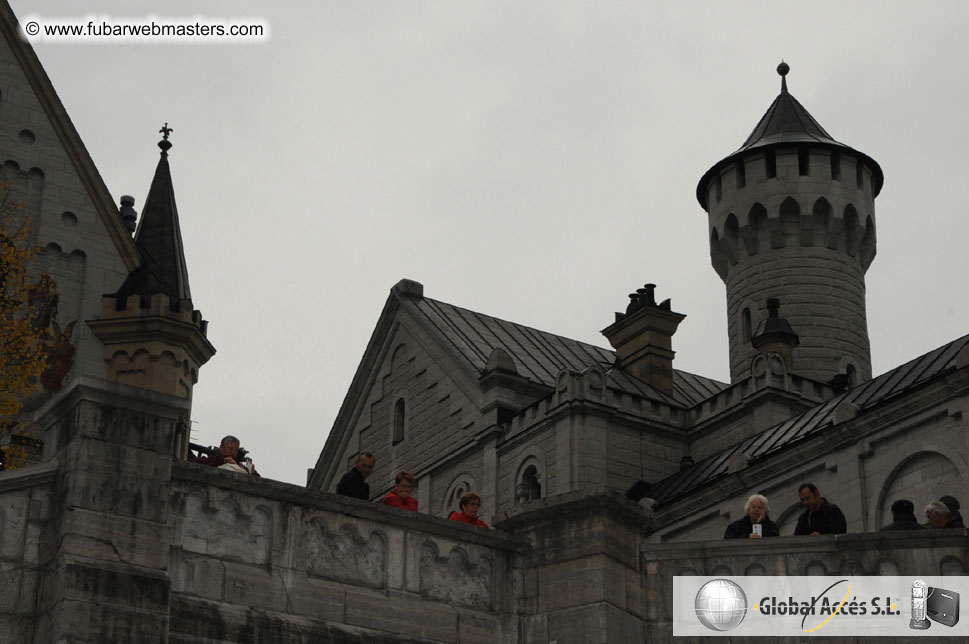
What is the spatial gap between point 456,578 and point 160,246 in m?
25.9

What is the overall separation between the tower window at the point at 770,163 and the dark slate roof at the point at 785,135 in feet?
0.90

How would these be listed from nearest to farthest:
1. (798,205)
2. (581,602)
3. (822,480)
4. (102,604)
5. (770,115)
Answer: (102,604)
(581,602)
(822,480)
(798,205)
(770,115)

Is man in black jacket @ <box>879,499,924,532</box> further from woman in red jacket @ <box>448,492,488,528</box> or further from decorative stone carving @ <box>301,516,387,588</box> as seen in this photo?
decorative stone carving @ <box>301,516,387,588</box>

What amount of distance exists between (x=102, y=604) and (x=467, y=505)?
4.18 m

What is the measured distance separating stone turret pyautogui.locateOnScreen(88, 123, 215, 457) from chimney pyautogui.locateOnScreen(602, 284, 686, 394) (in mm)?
17342

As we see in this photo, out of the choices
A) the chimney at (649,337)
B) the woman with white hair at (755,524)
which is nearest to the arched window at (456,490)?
the chimney at (649,337)

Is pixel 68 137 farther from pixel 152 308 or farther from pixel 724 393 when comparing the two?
pixel 724 393

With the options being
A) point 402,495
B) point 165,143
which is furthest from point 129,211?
point 402,495

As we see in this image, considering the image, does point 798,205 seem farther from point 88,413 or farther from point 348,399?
point 88,413

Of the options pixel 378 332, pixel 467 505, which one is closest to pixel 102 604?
pixel 467 505

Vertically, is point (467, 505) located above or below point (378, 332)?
below

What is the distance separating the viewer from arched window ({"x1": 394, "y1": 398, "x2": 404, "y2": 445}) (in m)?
56.4

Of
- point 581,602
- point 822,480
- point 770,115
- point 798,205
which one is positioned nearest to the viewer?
point 581,602

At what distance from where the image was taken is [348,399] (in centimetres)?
5922
